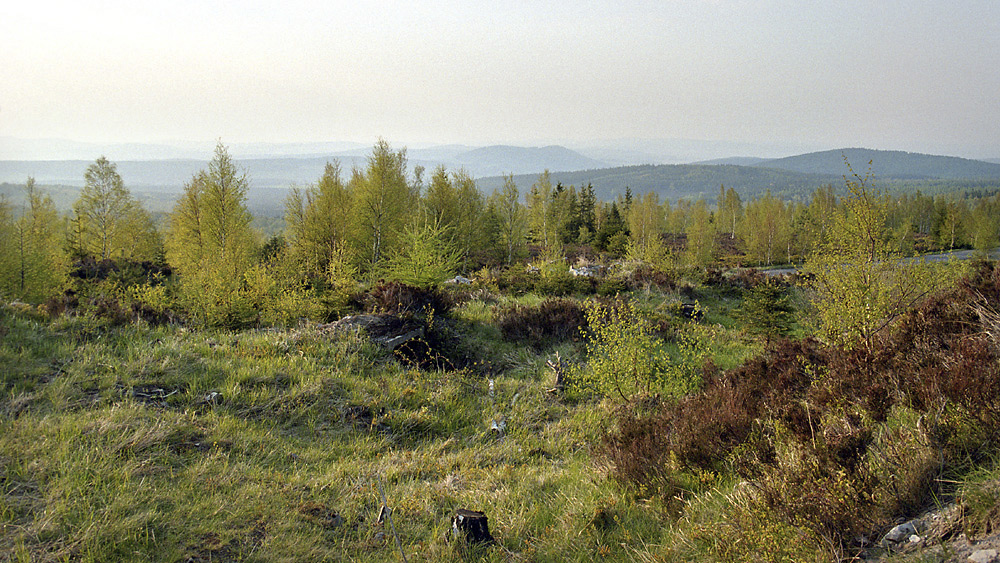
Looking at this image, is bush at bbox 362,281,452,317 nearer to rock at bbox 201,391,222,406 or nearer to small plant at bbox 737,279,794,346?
rock at bbox 201,391,222,406

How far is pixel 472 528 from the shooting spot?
3535 millimetres

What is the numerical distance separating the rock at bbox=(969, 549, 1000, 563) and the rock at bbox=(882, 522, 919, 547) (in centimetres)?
44

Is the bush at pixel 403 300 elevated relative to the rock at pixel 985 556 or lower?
lower

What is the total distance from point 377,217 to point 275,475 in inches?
880

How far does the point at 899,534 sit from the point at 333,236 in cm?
2525

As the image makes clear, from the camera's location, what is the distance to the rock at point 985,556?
193cm

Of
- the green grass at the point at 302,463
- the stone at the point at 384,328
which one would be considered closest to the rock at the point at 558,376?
the green grass at the point at 302,463

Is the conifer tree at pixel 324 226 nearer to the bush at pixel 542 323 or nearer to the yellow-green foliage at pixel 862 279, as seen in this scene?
the bush at pixel 542 323

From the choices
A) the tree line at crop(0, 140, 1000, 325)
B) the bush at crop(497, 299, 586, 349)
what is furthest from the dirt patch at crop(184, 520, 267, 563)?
the bush at crop(497, 299, 586, 349)

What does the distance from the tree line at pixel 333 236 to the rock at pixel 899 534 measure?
21.4 ft

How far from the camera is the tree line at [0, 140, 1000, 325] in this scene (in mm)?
10914

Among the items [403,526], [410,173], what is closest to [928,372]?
[403,526]

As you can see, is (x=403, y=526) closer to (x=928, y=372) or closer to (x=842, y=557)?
(x=842, y=557)

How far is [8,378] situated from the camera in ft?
17.4
